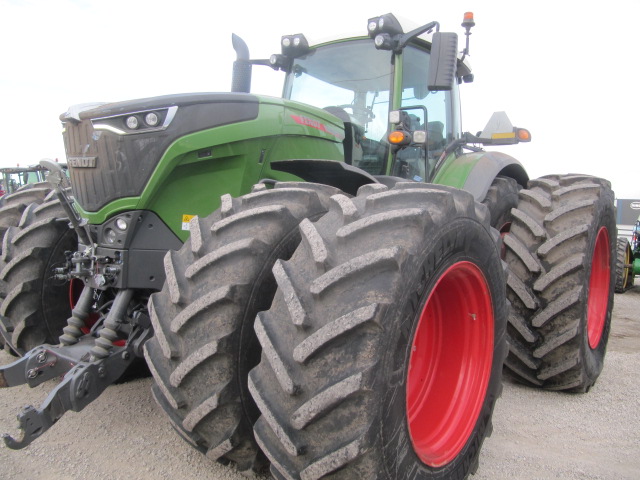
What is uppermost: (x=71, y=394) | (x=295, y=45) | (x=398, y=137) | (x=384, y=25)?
(x=384, y=25)

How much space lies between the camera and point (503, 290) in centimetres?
237

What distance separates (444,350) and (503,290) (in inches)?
15.2

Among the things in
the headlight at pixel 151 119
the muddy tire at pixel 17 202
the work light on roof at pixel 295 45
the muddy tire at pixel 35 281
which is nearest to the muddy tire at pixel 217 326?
the headlight at pixel 151 119

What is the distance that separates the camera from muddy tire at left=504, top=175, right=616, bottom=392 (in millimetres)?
3072

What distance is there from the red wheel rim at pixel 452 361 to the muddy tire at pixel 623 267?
18.3 ft

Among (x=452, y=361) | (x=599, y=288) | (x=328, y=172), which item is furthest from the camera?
(x=599, y=288)

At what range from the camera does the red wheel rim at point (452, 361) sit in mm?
2254

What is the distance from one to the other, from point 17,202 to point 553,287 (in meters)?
3.34

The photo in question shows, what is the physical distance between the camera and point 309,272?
5.50 ft

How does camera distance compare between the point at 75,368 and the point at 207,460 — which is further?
the point at 207,460

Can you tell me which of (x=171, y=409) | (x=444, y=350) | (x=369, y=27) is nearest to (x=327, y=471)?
(x=171, y=409)

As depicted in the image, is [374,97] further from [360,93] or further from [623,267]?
[623,267]

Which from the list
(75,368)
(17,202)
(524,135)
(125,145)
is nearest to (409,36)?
(524,135)

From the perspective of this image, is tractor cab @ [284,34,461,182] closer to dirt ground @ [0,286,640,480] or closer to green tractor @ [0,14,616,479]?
A: green tractor @ [0,14,616,479]
